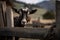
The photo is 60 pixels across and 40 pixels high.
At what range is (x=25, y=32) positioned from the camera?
93.2 inches

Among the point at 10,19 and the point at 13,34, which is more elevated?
the point at 10,19

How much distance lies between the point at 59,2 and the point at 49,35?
1.25 ft

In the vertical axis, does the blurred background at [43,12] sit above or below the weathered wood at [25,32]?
above

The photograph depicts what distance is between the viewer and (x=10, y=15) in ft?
9.10

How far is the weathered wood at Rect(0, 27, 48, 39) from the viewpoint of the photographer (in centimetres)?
231

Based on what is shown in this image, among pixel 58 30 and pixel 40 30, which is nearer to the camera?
pixel 58 30

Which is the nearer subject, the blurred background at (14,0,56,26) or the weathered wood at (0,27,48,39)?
the weathered wood at (0,27,48,39)

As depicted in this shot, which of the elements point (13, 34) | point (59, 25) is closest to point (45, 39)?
point (59, 25)

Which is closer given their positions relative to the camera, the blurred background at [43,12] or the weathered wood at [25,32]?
the weathered wood at [25,32]

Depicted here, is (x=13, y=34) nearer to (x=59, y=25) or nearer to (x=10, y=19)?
(x=10, y=19)

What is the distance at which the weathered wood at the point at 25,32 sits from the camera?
231 centimetres

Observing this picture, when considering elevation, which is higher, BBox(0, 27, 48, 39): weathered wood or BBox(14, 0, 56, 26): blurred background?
BBox(14, 0, 56, 26): blurred background

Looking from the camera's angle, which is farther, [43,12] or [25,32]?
[43,12]

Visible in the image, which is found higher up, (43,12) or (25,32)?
(43,12)
